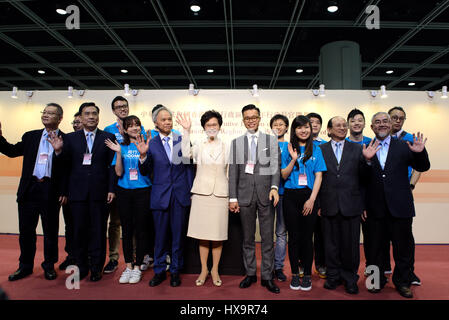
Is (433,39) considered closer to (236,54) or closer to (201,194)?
(236,54)

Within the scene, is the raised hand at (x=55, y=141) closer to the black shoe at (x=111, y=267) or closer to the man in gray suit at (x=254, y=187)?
the black shoe at (x=111, y=267)

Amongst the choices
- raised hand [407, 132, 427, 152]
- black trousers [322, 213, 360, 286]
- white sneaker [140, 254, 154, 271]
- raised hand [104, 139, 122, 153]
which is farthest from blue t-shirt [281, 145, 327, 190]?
white sneaker [140, 254, 154, 271]

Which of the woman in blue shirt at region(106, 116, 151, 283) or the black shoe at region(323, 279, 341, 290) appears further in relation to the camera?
the woman in blue shirt at region(106, 116, 151, 283)

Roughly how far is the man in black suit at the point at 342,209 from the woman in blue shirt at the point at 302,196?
0.46ft

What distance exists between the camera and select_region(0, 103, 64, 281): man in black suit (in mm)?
2938

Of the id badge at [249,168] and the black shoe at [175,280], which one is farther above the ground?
the id badge at [249,168]

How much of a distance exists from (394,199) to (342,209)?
0.50 m

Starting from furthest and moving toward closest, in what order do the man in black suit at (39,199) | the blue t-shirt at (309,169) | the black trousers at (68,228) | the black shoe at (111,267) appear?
1. the black trousers at (68,228)
2. the black shoe at (111,267)
3. the man in black suit at (39,199)
4. the blue t-shirt at (309,169)

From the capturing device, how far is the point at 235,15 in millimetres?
5160

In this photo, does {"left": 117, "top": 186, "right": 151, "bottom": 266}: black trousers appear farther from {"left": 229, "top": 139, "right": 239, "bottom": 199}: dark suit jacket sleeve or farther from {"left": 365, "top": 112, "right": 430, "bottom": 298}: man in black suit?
{"left": 365, "top": 112, "right": 430, "bottom": 298}: man in black suit

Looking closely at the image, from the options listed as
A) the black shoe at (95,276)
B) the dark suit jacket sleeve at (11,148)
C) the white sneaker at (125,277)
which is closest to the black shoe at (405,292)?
the white sneaker at (125,277)

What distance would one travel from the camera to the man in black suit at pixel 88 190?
2.87m

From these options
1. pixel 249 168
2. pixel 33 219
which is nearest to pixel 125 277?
pixel 33 219
